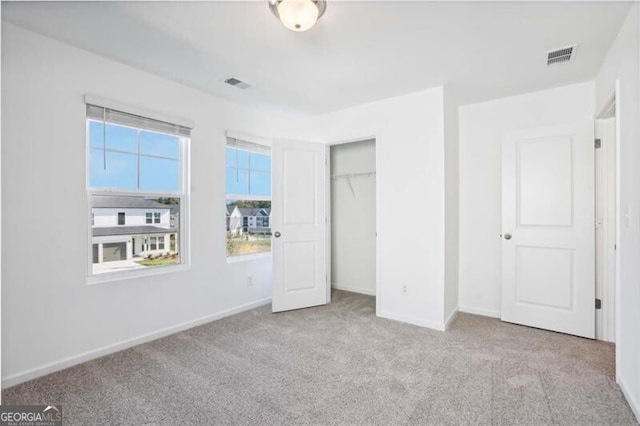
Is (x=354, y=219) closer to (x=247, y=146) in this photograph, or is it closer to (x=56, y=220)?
(x=247, y=146)

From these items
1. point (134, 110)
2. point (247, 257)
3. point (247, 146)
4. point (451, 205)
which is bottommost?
point (247, 257)

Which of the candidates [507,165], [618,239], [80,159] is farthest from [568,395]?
[80,159]

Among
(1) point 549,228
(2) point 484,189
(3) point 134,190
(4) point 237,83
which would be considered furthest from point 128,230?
(1) point 549,228

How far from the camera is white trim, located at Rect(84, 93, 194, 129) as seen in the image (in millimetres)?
2525

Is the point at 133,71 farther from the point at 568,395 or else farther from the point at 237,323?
the point at 568,395

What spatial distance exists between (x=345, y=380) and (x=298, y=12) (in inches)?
91.2

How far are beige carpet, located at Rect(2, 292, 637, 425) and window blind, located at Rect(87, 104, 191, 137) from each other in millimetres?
1905

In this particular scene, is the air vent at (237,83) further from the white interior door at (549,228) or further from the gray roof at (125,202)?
the white interior door at (549,228)

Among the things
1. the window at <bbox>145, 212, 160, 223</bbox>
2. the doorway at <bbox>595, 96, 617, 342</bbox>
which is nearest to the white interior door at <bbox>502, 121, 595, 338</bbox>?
the doorway at <bbox>595, 96, 617, 342</bbox>

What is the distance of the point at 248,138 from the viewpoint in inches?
149

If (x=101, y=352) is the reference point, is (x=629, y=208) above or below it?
above

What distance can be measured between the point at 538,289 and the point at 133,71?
4.27m

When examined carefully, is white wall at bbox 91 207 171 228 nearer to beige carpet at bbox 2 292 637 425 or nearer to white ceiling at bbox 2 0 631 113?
Result: beige carpet at bbox 2 292 637 425

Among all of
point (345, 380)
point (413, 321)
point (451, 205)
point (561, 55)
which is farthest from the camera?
point (451, 205)
